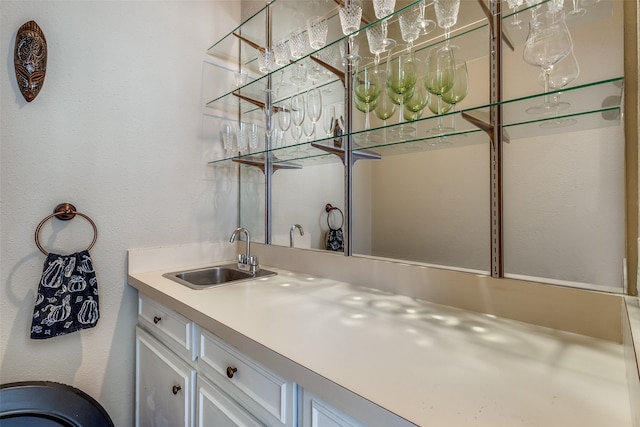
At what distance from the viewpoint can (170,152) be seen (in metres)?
1.66

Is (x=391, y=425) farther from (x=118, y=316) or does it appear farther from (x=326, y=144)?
(x=118, y=316)

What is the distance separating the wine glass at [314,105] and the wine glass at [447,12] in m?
0.60

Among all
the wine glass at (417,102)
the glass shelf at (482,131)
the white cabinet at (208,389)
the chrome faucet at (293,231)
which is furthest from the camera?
the chrome faucet at (293,231)

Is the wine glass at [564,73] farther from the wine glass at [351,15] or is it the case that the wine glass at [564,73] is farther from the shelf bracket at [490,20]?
the wine glass at [351,15]

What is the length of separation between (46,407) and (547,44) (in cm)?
207

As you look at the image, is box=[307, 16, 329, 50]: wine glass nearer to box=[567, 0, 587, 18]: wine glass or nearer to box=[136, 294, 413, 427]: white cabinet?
box=[567, 0, 587, 18]: wine glass

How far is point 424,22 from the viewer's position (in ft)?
3.73

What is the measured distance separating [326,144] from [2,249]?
1.36 metres

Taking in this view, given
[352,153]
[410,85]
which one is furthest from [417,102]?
[352,153]

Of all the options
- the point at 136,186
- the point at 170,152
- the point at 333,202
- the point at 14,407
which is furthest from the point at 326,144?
the point at 14,407

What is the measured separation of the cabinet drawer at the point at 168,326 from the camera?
1108 mm

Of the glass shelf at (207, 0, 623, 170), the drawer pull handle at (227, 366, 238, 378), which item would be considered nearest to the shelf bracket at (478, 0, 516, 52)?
the glass shelf at (207, 0, 623, 170)

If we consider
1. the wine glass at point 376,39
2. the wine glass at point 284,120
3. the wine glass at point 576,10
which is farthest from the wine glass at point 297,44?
the wine glass at point 576,10

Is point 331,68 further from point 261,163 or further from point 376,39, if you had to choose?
point 261,163
